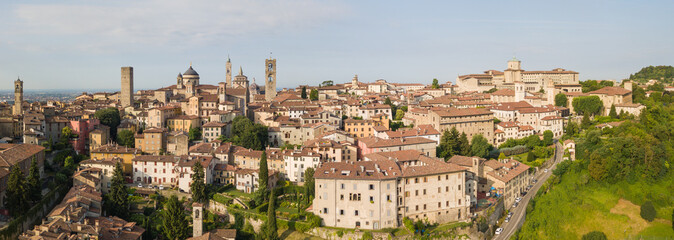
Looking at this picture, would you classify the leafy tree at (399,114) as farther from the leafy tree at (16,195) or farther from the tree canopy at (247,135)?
the leafy tree at (16,195)

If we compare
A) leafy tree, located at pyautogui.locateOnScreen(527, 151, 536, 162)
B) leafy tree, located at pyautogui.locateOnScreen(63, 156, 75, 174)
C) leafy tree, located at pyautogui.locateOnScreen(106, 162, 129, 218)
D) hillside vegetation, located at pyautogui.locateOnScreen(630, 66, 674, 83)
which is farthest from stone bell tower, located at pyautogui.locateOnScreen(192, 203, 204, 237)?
hillside vegetation, located at pyautogui.locateOnScreen(630, 66, 674, 83)

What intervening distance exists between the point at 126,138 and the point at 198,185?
562 inches

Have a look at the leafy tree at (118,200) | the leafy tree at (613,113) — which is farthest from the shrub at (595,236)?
the leafy tree at (118,200)

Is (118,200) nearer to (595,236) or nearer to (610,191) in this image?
(595,236)

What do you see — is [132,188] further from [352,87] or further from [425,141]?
[352,87]

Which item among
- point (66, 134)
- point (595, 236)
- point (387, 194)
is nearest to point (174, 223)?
point (387, 194)

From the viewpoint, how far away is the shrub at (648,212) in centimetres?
3649

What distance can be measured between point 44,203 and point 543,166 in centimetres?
3896

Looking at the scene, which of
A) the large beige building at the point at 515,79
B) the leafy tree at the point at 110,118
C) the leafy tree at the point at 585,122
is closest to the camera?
the leafy tree at the point at 110,118

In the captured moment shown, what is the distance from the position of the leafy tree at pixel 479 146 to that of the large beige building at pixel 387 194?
537 inches

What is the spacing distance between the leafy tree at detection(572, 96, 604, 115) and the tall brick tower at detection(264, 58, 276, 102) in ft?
122

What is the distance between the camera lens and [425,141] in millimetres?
43688

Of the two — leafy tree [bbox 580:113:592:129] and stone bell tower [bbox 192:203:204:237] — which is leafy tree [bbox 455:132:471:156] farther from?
stone bell tower [bbox 192:203:204:237]

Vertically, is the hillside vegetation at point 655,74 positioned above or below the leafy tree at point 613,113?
above
